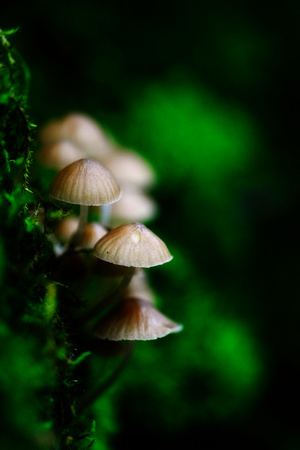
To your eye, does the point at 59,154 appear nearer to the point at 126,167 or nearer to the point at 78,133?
the point at 78,133

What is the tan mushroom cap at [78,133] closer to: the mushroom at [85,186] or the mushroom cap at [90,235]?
the mushroom cap at [90,235]

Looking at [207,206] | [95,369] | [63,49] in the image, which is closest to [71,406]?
[95,369]

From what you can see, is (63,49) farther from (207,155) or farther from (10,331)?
(10,331)

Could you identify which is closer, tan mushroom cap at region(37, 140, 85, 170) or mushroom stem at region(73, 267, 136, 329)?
mushroom stem at region(73, 267, 136, 329)

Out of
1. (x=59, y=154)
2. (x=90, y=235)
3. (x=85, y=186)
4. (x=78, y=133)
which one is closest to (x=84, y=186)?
(x=85, y=186)

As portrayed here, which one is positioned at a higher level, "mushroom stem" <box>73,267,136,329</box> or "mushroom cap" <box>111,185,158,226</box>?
"mushroom cap" <box>111,185,158,226</box>

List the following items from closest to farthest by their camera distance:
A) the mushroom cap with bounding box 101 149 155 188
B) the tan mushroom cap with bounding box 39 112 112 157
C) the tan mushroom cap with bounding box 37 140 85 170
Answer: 1. the tan mushroom cap with bounding box 37 140 85 170
2. the tan mushroom cap with bounding box 39 112 112 157
3. the mushroom cap with bounding box 101 149 155 188

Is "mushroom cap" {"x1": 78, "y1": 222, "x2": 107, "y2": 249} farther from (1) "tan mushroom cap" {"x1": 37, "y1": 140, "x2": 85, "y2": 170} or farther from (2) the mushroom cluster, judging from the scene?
(1) "tan mushroom cap" {"x1": 37, "y1": 140, "x2": 85, "y2": 170}

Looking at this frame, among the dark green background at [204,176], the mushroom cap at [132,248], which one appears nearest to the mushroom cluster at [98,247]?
the mushroom cap at [132,248]

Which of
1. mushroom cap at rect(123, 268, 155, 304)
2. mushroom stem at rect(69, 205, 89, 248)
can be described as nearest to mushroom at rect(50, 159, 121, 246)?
mushroom stem at rect(69, 205, 89, 248)
